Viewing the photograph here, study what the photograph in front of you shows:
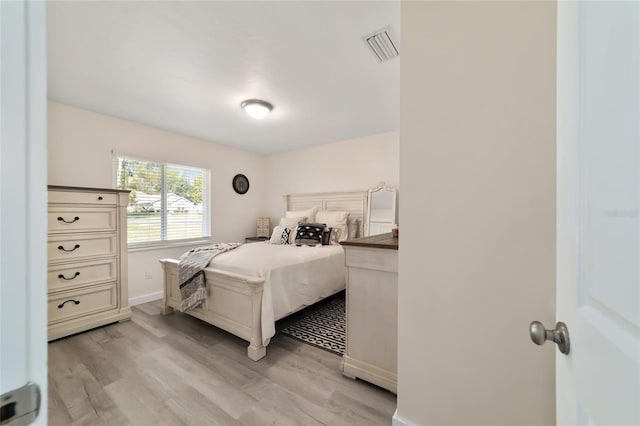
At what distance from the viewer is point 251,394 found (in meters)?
1.62

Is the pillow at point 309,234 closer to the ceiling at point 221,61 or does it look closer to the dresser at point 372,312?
the ceiling at point 221,61

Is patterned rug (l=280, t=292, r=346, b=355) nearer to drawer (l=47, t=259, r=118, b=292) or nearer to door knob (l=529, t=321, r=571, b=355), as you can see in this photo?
door knob (l=529, t=321, r=571, b=355)

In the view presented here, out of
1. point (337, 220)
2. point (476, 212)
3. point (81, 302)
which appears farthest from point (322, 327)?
point (81, 302)

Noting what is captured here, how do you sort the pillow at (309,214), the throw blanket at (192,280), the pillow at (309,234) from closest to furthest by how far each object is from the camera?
the throw blanket at (192,280)
the pillow at (309,234)
the pillow at (309,214)

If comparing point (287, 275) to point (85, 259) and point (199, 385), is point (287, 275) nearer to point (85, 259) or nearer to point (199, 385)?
point (199, 385)

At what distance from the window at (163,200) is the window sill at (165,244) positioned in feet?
0.14

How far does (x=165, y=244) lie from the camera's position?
3.53 m

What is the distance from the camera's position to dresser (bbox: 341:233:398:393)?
159cm

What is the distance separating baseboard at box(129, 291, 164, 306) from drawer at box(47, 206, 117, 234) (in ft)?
3.45

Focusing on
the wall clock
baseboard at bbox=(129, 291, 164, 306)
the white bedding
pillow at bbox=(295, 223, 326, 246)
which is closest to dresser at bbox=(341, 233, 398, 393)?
the white bedding

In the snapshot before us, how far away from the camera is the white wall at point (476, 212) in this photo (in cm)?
96

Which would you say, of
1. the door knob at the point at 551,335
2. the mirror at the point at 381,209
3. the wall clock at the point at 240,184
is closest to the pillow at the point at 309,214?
the mirror at the point at 381,209
